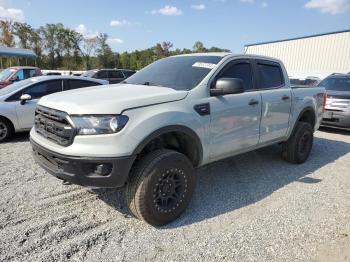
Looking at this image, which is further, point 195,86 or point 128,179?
point 195,86

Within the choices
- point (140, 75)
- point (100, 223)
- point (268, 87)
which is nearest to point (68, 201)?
point (100, 223)

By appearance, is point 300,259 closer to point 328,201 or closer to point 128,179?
point 328,201

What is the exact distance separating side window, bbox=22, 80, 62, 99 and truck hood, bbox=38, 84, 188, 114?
13.6 feet

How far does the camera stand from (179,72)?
419 cm

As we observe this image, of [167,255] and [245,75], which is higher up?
[245,75]

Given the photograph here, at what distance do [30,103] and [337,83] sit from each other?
9134mm

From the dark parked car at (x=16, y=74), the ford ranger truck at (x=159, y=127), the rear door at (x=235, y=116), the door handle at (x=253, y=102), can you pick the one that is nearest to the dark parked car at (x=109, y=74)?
the dark parked car at (x=16, y=74)

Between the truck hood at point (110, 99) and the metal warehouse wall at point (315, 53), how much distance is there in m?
24.6

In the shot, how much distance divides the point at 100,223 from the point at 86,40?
62381mm

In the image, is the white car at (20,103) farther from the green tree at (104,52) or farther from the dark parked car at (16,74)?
the green tree at (104,52)

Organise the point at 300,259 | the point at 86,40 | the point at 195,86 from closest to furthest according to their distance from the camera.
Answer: the point at 300,259
the point at 195,86
the point at 86,40

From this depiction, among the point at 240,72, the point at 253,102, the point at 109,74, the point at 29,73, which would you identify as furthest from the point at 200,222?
the point at 109,74

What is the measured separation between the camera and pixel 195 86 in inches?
150

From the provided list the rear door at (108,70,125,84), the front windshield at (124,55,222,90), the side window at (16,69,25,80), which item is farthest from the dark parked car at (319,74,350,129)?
the side window at (16,69,25,80)
